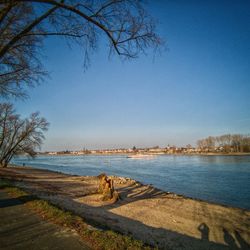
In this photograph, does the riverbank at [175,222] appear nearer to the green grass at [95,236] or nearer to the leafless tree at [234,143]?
the green grass at [95,236]

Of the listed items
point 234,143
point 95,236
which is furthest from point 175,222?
point 234,143

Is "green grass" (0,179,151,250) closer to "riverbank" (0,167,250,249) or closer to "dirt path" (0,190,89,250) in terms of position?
"dirt path" (0,190,89,250)

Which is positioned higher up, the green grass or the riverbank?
the green grass

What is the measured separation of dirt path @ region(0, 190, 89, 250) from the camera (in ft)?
16.2

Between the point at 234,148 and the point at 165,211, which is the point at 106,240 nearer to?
the point at 165,211

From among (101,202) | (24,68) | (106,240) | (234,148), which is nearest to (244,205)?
(101,202)

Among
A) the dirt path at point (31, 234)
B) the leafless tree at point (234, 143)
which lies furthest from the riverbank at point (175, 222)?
the leafless tree at point (234, 143)

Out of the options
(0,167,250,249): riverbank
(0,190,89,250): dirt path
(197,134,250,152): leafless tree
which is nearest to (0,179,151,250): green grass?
(0,190,89,250): dirt path

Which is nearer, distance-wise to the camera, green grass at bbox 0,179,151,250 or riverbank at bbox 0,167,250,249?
green grass at bbox 0,179,151,250

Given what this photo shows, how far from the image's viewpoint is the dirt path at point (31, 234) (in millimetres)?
4935

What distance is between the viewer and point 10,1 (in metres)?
5.18

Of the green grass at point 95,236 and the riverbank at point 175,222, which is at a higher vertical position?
the green grass at point 95,236

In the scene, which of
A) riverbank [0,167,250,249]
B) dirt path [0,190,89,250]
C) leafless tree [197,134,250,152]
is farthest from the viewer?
leafless tree [197,134,250,152]

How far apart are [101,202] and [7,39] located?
1104cm
